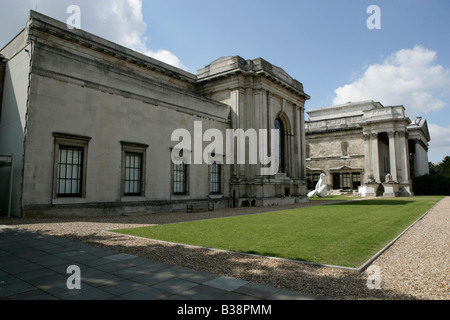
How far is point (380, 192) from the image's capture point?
43688mm

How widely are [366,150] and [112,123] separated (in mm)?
42716

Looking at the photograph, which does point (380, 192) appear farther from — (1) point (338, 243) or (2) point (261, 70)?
Result: (1) point (338, 243)

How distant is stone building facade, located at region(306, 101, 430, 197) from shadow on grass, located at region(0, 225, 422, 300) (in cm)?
4039

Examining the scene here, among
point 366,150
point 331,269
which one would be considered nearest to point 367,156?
point 366,150

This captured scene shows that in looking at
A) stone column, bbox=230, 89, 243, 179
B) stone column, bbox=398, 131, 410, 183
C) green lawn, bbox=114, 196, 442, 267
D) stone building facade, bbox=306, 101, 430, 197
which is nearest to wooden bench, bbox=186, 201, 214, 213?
stone column, bbox=230, 89, 243, 179

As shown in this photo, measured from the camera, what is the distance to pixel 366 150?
46.9 meters

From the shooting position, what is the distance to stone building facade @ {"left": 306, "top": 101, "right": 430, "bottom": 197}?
1732 inches

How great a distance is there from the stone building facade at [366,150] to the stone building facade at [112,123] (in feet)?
86.4

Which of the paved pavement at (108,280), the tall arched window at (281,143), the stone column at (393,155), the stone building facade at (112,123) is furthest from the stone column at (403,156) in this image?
the paved pavement at (108,280)

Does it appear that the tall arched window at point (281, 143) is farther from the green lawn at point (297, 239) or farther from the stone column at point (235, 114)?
the green lawn at point (297, 239)

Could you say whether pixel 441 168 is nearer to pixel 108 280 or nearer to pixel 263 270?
pixel 263 270

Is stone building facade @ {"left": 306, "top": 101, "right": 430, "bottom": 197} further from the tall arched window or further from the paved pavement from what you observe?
the paved pavement

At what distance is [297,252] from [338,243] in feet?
5.38
